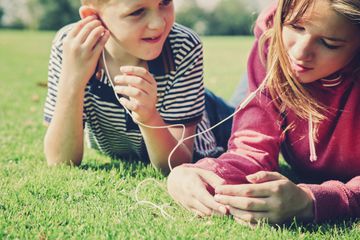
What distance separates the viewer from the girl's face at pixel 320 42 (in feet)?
6.91

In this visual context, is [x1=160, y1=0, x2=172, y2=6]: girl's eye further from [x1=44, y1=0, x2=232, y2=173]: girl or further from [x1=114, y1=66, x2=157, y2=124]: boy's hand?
[x1=114, y1=66, x2=157, y2=124]: boy's hand

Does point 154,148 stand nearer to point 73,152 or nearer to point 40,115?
point 73,152

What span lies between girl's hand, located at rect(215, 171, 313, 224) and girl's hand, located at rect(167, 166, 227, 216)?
7 cm

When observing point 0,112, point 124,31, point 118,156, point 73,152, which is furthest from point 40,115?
point 124,31

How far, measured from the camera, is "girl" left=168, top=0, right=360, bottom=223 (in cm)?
208

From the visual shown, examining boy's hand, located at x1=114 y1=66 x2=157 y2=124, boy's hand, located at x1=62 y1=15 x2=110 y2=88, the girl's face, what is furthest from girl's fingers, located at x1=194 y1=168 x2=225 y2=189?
boy's hand, located at x1=62 y1=15 x2=110 y2=88

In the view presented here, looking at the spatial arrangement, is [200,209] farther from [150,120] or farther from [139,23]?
[139,23]

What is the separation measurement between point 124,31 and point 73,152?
2.41ft

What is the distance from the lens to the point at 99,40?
107 inches

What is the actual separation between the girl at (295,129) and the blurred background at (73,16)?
42.3 m

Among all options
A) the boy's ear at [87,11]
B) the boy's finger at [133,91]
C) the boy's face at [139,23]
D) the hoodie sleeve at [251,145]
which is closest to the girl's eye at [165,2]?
the boy's face at [139,23]

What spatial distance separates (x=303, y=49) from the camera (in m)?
2.17

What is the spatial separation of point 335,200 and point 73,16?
4788cm

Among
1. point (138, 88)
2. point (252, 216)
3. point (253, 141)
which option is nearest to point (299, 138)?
point (253, 141)
